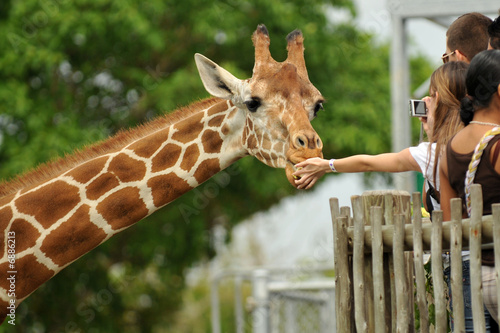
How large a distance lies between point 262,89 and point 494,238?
2.25m

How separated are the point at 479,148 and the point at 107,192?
2.68 meters

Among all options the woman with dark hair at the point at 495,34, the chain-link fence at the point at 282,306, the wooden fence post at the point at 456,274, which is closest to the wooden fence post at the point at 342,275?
the wooden fence post at the point at 456,274

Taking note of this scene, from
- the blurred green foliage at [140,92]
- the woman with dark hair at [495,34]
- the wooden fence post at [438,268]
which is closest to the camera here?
the wooden fence post at [438,268]

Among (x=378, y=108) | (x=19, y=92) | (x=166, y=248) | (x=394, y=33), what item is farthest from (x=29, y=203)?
(x=378, y=108)

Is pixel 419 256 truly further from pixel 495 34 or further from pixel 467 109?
pixel 495 34

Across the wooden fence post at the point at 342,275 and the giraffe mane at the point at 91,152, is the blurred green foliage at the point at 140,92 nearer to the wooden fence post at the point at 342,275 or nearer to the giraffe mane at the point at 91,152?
the giraffe mane at the point at 91,152

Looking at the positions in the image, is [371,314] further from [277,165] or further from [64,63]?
[64,63]

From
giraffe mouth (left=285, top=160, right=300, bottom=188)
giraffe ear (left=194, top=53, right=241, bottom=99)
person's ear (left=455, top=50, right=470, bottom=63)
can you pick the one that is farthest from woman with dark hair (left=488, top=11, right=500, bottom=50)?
giraffe ear (left=194, top=53, right=241, bottom=99)

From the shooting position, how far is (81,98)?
551 inches

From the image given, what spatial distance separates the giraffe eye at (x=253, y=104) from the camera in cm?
542

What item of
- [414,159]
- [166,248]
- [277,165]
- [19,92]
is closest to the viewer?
[414,159]

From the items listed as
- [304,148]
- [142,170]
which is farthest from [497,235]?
[142,170]

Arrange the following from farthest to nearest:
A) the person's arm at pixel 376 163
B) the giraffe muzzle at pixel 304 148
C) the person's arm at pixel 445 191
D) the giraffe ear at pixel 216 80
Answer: the giraffe ear at pixel 216 80 < the giraffe muzzle at pixel 304 148 < the person's arm at pixel 376 163 < the person's arm at pixel 445 191

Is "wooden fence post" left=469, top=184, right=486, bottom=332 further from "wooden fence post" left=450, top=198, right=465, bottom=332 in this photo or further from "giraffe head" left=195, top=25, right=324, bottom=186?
"giraffe head" left=195, top=25, right=324, bottom=186
